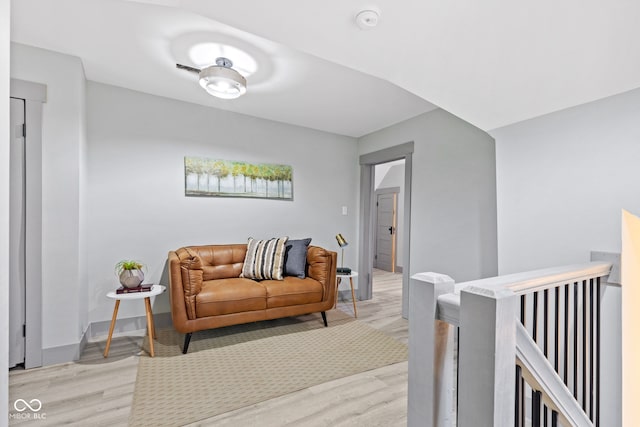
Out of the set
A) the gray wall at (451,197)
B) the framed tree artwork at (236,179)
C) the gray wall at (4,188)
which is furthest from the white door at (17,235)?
the gray wall at (451,197)

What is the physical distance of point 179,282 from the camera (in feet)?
8.01

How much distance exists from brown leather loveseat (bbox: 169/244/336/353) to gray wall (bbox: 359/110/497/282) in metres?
1.14

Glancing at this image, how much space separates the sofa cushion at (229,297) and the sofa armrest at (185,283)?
2.2 inches

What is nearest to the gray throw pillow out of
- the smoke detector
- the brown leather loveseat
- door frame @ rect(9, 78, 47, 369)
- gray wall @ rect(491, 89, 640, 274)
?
the brown leather loveseat

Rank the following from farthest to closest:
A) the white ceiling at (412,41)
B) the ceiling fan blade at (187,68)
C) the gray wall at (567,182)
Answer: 1. the ceiling fan blade at (187,68)
2. the gray wall at (567,182)
3. the white ceiling at (412,41)

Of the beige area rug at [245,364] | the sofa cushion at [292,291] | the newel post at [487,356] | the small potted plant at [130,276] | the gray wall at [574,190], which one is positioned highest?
the gray wall at [574,190]

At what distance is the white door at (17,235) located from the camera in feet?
7.15

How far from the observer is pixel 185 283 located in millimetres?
2465

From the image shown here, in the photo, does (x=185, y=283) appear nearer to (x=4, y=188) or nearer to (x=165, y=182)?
(x=165, y=182)

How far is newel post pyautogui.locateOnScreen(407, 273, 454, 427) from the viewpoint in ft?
2.62

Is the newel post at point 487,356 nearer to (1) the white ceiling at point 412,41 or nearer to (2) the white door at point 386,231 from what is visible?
(1) the white ceiling at point 412,41

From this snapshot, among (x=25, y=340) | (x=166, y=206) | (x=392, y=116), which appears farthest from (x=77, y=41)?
(x=392, y=116)

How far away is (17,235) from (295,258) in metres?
2.26

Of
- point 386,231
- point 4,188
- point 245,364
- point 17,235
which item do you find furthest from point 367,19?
point 386,231
